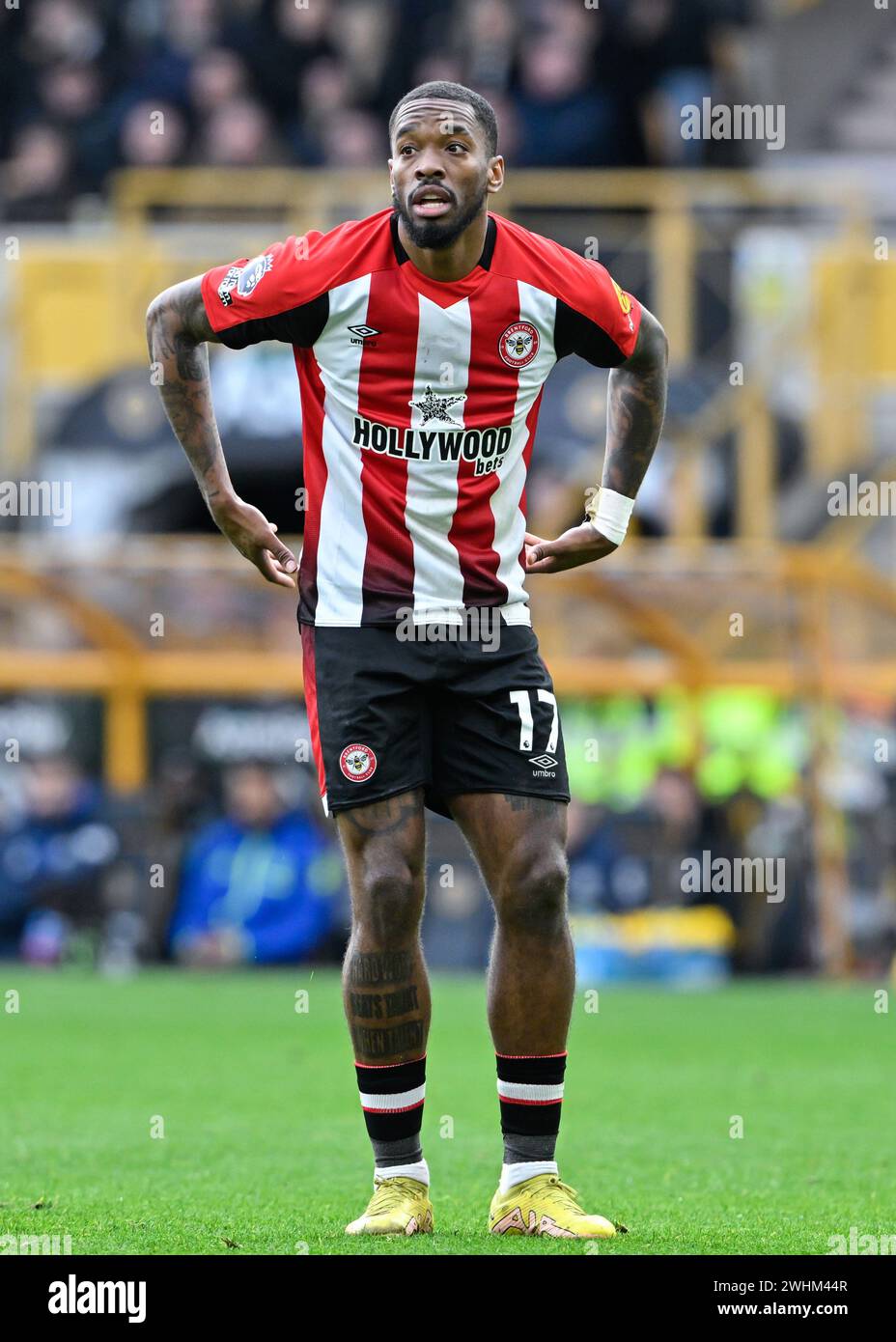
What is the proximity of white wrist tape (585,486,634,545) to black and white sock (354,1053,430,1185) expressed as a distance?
4.44ft

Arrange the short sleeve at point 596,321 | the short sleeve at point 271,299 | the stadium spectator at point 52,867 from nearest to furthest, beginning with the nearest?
1. the short sleeve at point 271,299
2. the short sleeve at point 596,321
3. the stadium spectator at point 52,867

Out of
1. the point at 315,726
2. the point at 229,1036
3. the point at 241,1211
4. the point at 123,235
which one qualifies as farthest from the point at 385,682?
the point at 123,235

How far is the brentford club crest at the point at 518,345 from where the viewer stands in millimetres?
5145

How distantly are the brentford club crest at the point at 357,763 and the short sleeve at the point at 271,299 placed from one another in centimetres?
91

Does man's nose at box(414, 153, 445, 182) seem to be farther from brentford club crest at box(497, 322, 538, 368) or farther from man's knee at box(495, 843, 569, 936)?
man's knee at box(495, 843, 569, 936)

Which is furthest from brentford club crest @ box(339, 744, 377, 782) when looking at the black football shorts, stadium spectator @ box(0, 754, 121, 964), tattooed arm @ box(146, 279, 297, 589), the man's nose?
stadium spectator @ box(0, 754, 121, 964)

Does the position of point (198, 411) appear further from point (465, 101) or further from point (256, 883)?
point (256, 883)

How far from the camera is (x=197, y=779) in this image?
15.4m

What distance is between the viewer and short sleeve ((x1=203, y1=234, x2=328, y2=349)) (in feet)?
16.7

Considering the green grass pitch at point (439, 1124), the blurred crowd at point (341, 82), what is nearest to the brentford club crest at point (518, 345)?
the green grass pitch at point (439, 1124)

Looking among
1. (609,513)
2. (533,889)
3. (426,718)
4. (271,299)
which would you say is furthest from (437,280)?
(533,889)

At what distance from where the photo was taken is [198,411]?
538 cm

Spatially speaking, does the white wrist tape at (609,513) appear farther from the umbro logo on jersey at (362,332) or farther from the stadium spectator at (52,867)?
the stadium spectator at (52,867)

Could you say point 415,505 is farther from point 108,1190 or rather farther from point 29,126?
point 29,126
